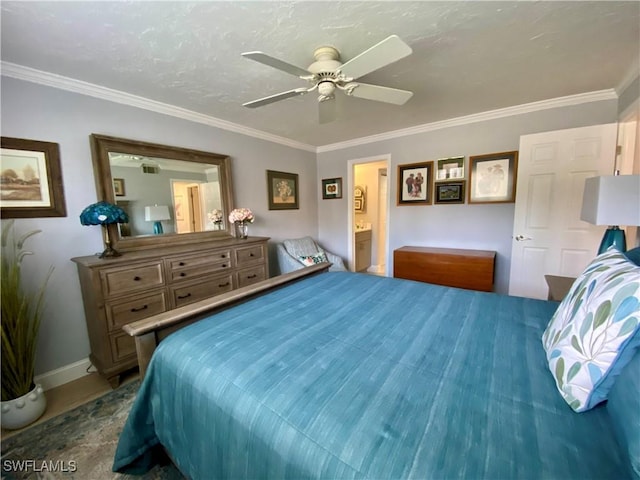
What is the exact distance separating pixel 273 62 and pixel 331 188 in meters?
3.10

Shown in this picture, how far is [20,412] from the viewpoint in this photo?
5.42 ft

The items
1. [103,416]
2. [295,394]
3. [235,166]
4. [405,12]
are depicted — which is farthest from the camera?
[235,166]

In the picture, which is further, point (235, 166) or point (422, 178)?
point (422, 178)

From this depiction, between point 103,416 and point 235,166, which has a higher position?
point 235,166

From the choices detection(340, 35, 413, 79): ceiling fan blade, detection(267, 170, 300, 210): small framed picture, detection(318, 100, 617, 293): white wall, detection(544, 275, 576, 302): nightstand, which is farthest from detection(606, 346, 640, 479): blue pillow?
detection(267, 170, 300, 210): small framed picture

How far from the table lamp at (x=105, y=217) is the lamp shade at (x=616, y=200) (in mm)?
3283

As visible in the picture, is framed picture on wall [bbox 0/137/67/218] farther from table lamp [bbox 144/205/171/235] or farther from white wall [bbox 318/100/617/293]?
white wall [bbox 318/100/617/293]

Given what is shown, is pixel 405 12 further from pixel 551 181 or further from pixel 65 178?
pixel 65 178

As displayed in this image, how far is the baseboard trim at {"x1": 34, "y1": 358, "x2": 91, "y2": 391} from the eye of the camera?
2005 mm

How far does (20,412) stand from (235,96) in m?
2.73

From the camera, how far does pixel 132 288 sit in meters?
2.06

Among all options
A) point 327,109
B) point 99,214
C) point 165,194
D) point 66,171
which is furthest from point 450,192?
point 66,171

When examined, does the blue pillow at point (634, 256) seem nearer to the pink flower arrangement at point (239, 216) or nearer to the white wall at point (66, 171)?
the pink flower arrangement at point (239, 216)

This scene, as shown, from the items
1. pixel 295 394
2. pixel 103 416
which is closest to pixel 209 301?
pixel 295 394
